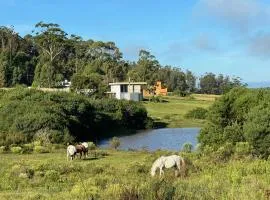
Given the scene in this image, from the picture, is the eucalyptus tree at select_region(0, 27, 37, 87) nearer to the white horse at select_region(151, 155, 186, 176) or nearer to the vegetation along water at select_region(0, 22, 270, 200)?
the vegetation along water at select_region(0, 22, 270, 200)

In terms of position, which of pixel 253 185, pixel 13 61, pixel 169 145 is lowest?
pixel 169 145

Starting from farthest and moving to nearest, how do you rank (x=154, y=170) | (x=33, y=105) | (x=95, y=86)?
(x=95, y=86)
(x=33, y=105)
(x=154, y=170)

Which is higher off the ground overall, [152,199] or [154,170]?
[152,199]

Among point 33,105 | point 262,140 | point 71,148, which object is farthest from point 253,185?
point 33,105

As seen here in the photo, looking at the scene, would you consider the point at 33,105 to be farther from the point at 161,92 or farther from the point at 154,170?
the point at 161,92

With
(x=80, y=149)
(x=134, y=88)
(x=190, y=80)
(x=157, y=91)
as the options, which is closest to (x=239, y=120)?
(x=80, y=149)

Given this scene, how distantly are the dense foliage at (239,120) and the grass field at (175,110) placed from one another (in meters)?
32.7

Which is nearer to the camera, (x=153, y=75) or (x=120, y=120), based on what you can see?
(x=120, y=120)

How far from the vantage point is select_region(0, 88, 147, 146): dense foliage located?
154 ft

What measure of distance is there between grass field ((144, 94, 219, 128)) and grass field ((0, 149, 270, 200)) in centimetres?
4560

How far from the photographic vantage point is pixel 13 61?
100438 millimetres

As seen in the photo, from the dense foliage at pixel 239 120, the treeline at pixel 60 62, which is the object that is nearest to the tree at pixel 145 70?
the treeline at pixel 60 62

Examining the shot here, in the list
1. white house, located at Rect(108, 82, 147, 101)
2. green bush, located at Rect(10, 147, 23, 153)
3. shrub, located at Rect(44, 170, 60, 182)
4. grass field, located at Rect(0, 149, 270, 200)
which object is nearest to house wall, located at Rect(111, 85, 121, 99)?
white house, located at Rect(108, 82, 147, 101)

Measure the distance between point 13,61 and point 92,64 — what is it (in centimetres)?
1506
